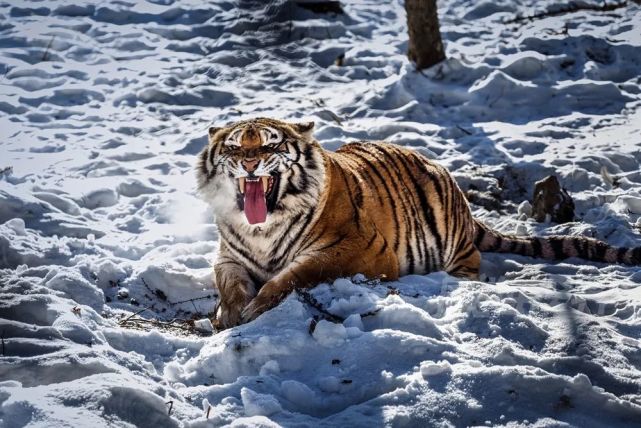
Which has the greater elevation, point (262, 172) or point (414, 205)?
point (262, 172)

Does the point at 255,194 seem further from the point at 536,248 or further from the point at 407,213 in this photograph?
the point at 536,248

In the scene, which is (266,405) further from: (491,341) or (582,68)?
(582,68)

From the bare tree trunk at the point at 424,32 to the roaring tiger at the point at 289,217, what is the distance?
412 centimetres

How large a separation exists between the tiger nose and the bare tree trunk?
4937mm

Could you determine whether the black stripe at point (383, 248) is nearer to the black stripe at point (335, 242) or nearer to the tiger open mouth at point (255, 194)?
the black stripe at point (335, 242)

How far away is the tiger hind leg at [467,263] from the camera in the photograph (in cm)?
450

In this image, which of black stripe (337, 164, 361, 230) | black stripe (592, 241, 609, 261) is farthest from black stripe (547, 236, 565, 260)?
black stripe (337, 164, 361, 230)

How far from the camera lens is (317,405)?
8.03 feet

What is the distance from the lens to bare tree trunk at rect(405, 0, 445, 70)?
7988 millimetres

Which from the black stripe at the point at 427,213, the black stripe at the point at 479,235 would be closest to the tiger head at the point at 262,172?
the black stripe at the point at 427,213

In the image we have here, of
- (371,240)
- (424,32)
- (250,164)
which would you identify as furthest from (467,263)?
(424,32)

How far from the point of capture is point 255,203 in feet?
12.1

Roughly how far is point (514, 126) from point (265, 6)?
4.89m

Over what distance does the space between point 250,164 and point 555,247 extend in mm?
2174
